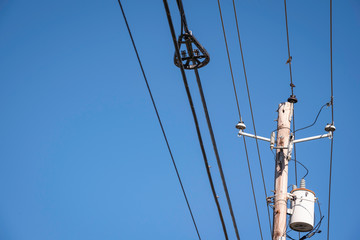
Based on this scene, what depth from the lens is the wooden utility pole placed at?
7.79 metres

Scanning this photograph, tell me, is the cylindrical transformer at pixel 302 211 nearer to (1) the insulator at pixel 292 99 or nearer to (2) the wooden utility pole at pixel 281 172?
(2) the wooden utility pole at pixel 281 172

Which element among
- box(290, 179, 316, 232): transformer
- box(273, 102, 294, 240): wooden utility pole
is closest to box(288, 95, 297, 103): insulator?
box(273, 102, 294, 240): wooden utility pole

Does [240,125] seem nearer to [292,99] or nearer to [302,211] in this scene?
[292,99]

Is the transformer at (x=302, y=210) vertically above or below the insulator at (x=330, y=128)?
below

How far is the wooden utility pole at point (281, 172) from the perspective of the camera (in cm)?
779

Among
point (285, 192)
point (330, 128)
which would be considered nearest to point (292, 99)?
point (330, 128)

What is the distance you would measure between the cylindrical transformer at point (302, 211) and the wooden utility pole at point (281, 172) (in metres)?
0.22

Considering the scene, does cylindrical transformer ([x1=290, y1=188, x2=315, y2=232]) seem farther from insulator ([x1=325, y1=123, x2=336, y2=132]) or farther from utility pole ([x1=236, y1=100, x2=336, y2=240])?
insulator ([x1=325, y1=123, x2=336, y2=132])

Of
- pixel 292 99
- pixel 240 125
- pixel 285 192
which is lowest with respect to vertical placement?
pixel 285 192

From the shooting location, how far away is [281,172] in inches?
328

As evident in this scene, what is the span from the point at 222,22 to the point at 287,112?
9.71ft

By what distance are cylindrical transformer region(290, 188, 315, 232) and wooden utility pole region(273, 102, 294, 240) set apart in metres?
0.22

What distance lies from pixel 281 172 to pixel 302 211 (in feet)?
2.45

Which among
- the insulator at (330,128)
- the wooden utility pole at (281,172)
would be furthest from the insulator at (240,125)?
the insulator at (330,128)
